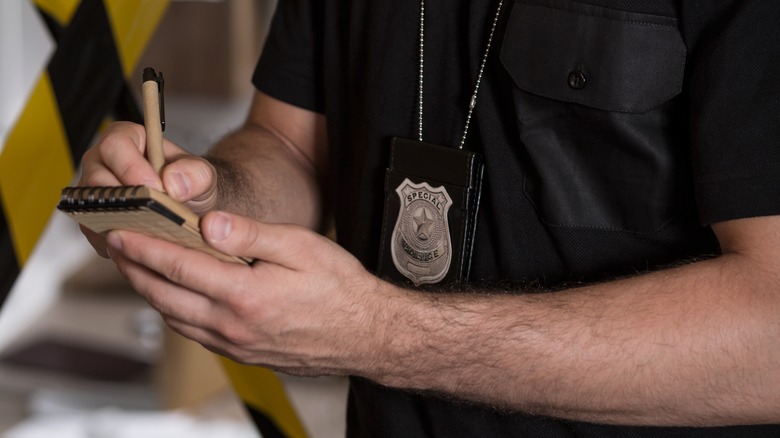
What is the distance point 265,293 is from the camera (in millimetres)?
878

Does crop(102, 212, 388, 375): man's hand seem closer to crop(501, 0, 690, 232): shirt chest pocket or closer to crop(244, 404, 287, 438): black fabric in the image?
crop(501, 0, 690, 232): shirt chest pocket

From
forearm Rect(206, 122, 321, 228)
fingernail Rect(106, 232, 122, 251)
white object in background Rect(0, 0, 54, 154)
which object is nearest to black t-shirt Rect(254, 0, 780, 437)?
forearm Rect(206, 122, 321, 228)

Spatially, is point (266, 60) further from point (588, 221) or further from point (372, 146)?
point (588, 221)

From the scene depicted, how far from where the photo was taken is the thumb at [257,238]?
2.76 ft

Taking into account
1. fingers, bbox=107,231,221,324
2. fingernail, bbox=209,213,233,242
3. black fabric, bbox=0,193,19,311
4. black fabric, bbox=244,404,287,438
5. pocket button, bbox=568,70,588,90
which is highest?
pocket button, bbox=568,70,588,90

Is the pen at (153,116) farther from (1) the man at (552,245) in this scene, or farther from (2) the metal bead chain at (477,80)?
(2) the metal bead chain at (477,80)

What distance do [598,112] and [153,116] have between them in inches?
16.5

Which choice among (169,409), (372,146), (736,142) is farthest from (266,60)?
(169,409)

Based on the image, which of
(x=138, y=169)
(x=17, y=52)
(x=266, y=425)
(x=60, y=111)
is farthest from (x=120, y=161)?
(x=17, y=52)

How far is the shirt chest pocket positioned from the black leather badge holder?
72 mm

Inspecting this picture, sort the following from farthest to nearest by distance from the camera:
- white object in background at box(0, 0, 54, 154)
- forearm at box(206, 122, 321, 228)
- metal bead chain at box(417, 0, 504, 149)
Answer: white object in background at box(0, 0, 54, 154) → forearm at box(206, 122, 321, 228) → metal bead chain at box(417, 0, 504, 149)

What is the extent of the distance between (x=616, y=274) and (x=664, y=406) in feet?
0.52

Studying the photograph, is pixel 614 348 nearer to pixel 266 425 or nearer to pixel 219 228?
pixel 219 228

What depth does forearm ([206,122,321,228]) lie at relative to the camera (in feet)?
4.02
